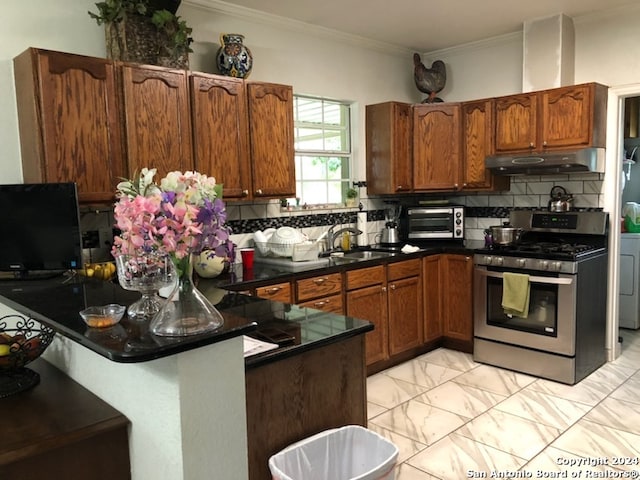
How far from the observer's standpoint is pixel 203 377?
4.49ft

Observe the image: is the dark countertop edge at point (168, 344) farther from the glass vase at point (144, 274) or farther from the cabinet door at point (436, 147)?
the cabinet door at point (436, 147)

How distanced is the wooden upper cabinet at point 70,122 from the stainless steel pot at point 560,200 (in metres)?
3.50

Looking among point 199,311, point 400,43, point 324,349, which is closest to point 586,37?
point 400,43

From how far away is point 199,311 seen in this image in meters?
1.42

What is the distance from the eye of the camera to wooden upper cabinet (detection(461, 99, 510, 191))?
14.9ft

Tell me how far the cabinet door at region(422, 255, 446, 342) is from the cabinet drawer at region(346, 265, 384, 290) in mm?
570

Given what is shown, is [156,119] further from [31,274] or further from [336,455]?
[336,455]

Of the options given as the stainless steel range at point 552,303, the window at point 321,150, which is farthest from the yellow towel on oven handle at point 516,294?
the window at point 321,150

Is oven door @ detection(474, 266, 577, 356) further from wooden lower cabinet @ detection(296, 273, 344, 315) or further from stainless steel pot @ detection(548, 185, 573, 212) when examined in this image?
wooden lower cabinet @ detection(296, 273, 344, 315)

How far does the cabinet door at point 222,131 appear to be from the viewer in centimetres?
329

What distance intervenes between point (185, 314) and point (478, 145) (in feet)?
12.5

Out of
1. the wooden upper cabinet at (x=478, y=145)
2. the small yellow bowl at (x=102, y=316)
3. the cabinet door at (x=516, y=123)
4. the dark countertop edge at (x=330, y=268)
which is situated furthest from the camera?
the wooden upper cabinet at (x=478, y=145)

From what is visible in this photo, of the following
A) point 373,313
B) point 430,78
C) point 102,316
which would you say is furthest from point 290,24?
point 102,316

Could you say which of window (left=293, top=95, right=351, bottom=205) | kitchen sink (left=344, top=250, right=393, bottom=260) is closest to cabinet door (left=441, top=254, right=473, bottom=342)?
kitchen sink (left=344, top=250, right=393, bottom=260)
